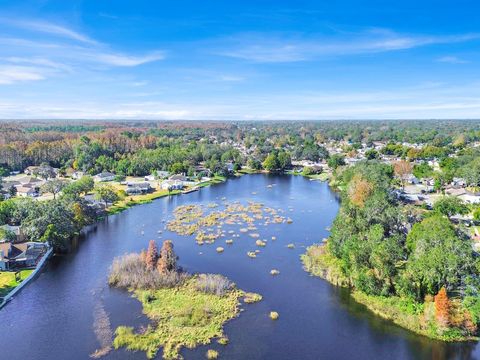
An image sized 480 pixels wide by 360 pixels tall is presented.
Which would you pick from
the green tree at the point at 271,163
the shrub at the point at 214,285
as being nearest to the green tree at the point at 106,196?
the shrub at the point at 214,285

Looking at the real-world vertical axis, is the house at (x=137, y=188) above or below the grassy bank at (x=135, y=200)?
above

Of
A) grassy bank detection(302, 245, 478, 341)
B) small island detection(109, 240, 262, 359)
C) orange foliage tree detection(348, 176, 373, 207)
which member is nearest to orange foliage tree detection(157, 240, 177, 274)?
small island detection(109, 240, 262, 359)

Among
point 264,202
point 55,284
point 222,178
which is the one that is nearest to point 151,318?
point 55,284

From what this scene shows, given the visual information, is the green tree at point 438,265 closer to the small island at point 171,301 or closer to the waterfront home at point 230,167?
the small island at point 171,301

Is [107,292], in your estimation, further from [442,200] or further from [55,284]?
[442,200]

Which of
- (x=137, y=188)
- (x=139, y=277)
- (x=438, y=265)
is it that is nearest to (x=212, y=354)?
(x=139, y=277)
